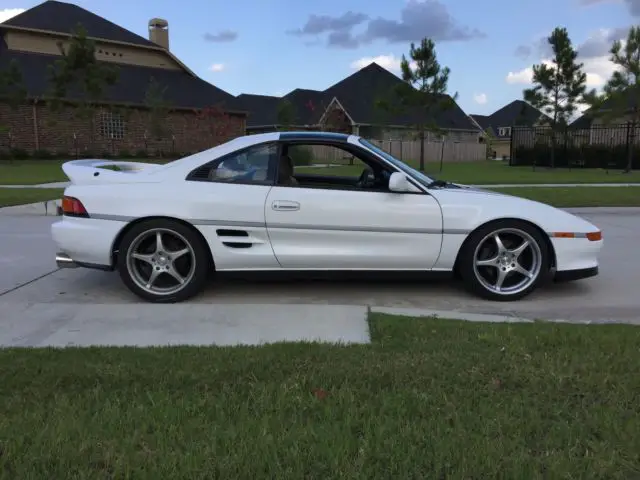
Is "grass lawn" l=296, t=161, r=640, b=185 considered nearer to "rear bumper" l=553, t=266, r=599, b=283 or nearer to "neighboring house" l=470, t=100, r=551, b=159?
"rear bumper" l=553, t=266, r=599, b=283

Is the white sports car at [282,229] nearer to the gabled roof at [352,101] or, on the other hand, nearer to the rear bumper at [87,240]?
the rear bumper at [87,240]

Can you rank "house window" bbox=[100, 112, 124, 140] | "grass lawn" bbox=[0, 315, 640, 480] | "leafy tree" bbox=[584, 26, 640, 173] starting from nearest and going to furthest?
1. "grass lawn" bbox=[0, 315, 640, 480]
2. "leafy tree" bbox=[584, 26, 640, 173]
3. "house window" bbox=[100, 112, 124, 140]

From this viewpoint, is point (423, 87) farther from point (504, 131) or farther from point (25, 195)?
point (504, 131)

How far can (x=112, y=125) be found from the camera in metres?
38.3

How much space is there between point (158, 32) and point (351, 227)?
158ft

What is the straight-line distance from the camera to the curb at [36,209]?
1112cm

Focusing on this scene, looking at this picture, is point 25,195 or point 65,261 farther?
point 25,195

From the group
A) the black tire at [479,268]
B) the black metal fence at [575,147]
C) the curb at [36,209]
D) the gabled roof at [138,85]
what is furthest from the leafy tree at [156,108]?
the black tire at [479,268]

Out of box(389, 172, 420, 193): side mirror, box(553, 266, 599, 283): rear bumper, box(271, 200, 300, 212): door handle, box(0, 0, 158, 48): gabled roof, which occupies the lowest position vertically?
box(553, 266, 599, 283): rear bumper

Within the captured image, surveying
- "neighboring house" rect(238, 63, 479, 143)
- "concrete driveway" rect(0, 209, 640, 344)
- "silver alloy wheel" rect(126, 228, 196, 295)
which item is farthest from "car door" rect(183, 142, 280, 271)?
"neighboring house" rect(238, 63, 479, 143)

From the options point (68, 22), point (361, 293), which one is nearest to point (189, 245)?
point (361, 293)

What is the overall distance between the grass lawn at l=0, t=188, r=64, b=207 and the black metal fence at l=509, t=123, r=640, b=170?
27.5m

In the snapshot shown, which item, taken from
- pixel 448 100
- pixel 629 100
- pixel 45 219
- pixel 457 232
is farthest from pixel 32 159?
pixel 457 232

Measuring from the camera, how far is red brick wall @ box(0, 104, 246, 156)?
114ft
